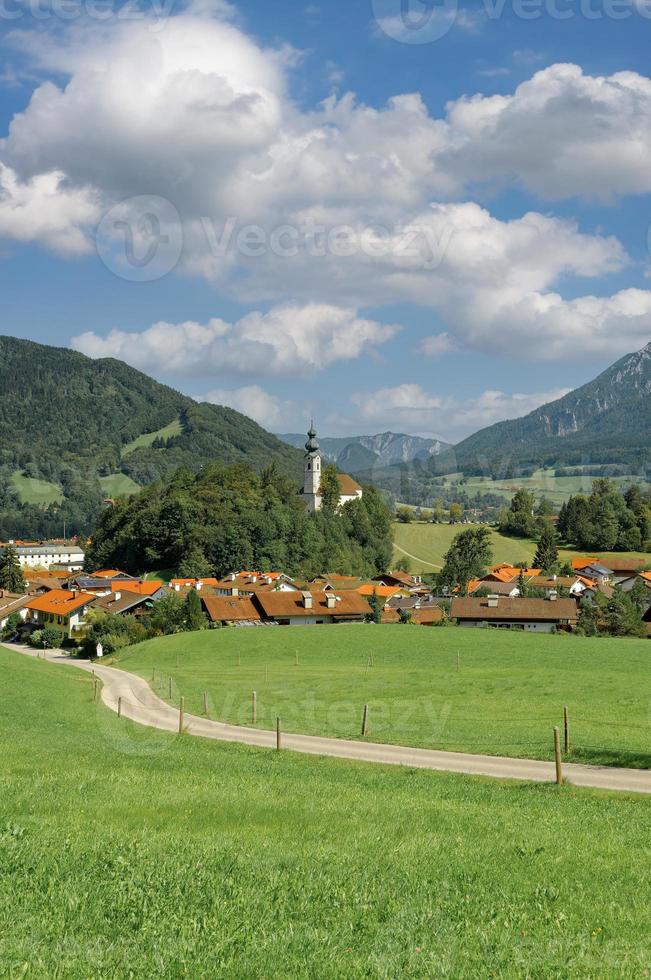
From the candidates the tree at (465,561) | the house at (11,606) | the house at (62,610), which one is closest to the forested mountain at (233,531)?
the tree at (465,561)

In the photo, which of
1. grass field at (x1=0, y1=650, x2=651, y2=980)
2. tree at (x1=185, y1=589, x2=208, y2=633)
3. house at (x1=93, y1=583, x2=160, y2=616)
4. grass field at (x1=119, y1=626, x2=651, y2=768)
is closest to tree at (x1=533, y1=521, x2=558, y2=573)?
grass field at (x1=119, y1=626, x2=651, y2=768)

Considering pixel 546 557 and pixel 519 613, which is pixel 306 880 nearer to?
pixel 519 613

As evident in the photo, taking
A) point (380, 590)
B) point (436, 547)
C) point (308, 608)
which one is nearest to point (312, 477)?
point (436, 547)

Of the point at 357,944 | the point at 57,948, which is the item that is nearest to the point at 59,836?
the point at 57,948

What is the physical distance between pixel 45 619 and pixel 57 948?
320 ft

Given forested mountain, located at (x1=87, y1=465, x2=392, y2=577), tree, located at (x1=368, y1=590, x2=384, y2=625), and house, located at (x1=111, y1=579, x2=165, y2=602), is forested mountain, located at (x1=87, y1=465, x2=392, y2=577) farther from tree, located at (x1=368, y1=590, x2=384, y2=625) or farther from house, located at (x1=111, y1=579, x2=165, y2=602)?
tree, located at (x1=368, y1=590, x2=384, y2=625)

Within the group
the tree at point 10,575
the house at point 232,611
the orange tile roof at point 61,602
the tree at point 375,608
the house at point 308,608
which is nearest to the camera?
the house at point 232,611

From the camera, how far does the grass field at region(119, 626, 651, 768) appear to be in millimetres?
28844

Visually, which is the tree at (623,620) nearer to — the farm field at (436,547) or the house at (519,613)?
the house at (519,613)

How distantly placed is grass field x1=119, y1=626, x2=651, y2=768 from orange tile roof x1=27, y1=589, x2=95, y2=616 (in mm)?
22289

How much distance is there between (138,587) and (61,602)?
10.9 metres

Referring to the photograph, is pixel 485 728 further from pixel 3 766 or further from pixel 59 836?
pixel 59 836

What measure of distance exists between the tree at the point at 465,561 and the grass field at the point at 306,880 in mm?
103669

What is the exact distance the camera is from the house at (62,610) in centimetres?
9325
